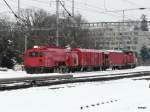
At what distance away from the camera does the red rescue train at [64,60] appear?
48.2 metres

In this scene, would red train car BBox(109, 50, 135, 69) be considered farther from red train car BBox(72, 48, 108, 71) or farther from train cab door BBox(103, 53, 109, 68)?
red train car BBox(72, 48, 108, 71)

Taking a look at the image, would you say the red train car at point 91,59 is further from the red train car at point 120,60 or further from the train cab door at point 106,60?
the red train car at point 120,60

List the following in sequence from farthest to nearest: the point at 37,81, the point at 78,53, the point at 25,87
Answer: the point at 78,53, the point at 37,81, the point at 25,87

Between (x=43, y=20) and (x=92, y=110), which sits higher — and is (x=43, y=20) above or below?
above

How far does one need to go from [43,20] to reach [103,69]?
4240cm

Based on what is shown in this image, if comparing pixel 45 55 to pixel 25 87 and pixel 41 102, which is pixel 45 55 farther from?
pixel 41 102

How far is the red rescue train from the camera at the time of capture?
48.2 meters

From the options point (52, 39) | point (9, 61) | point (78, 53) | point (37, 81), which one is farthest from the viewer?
point (52, 39)

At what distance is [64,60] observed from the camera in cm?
5097

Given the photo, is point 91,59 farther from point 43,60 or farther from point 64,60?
point 43,60

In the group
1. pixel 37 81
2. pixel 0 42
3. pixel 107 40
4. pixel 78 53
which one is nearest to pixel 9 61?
pixel 0 42

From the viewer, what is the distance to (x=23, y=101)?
54.7 feet

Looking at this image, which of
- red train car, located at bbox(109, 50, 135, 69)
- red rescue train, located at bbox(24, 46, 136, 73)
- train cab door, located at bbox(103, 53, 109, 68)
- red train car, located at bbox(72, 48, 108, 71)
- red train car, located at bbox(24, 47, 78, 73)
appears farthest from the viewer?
red train car, located at bbox(109, 50, 135, 69)

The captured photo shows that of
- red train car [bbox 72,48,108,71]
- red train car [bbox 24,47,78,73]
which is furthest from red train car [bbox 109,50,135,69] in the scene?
red train car [bbox 24,47,78,73]
